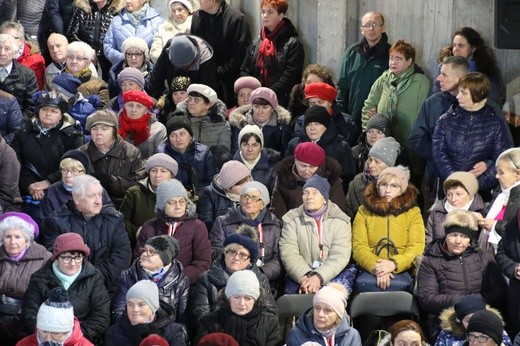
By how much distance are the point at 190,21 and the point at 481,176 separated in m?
4.01

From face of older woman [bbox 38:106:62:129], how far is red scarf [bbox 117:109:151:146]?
2.05ft

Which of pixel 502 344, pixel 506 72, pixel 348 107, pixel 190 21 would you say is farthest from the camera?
pixel 190 21

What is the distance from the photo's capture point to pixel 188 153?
1318 centimetres

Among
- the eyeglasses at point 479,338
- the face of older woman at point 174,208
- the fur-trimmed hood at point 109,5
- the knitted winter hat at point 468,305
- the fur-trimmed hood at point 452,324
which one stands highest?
the fur-trimmed hood at point 109,5

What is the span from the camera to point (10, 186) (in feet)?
42.5

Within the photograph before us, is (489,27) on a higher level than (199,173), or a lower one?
higher

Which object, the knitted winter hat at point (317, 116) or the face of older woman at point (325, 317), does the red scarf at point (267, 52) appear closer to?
the knitted winter hat at point (317, 116)

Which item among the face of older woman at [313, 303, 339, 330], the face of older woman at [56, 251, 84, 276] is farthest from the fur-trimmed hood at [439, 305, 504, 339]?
the face of older woman at [56, 251, 84, 276]

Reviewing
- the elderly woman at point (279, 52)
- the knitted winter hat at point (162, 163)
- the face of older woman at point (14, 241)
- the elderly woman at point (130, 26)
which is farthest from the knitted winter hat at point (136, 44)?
the face of older woman at point (14, 241)

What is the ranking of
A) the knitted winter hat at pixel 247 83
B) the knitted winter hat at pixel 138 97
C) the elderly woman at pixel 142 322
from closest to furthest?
the elderly woman at pixel 142 322, the knitted winter hat at pixel 138 97, the knitted winter hat at pixel 247 83

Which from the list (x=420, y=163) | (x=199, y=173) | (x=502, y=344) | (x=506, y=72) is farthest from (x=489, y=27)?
(x=502, y=344)

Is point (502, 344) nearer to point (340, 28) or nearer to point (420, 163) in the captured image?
point (420, 163)

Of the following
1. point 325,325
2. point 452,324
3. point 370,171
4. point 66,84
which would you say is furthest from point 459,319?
point 66,84

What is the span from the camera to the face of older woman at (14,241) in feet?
37.7
